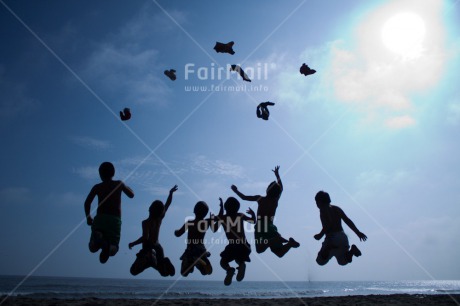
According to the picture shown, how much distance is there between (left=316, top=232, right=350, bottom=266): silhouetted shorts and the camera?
27.2ft

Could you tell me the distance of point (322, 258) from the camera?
8.41 m

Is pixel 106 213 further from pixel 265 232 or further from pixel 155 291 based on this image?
pixel 155 291

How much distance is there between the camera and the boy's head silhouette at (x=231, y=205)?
8.61 metres

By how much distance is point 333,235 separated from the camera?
848cm

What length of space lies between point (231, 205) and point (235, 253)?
1205mm

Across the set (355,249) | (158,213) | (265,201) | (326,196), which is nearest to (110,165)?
(158,213)

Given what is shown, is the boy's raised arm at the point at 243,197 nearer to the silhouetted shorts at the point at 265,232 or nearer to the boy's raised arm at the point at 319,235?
the silhouetted shorts at the point at 265,232

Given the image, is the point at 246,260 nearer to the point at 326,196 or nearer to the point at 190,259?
the point at 190,259

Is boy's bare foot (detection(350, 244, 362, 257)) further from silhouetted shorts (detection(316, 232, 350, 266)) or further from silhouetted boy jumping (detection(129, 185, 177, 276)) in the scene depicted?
silhouetted boy jumping (detection(129, 185, 177, 276))

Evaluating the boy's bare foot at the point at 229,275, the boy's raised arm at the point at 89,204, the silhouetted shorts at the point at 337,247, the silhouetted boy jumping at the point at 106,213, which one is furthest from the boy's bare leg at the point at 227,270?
the boy's raised arm at the point at 89,204

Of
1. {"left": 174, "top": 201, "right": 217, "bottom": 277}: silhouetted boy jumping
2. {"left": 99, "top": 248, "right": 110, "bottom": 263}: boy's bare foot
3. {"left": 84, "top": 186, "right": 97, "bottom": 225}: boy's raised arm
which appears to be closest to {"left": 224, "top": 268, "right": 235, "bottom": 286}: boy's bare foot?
{"left": 174, "top": 201, "right": 217, "bottom": 277}: silhouetted boy jumping

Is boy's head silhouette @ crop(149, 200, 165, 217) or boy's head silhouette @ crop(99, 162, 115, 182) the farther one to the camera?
boy's head silhouette @ crop(149, 200, 165, 217)

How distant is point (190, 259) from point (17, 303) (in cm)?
1125

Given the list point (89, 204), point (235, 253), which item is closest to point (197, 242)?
point (235, 253)
